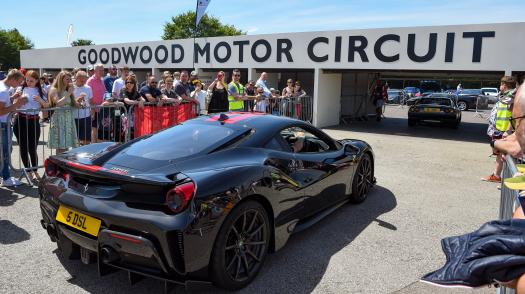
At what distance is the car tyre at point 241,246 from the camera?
293 centimetres

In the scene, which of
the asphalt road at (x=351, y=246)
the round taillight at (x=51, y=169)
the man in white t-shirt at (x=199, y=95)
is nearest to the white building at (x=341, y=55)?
the man in white t-shirt at (x=199, y=95)

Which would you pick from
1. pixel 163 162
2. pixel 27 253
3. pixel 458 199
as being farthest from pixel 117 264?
pixel 458 199

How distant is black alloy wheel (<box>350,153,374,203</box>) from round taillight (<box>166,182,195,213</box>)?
2.89 metres

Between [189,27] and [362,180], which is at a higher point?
[189,27]

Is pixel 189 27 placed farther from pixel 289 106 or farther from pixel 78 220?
pixel 78 220

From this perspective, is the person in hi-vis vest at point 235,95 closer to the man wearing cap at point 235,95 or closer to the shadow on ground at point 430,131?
the man wearing cap at point 235,95

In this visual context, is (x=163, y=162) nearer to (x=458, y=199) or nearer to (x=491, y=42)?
(x=458, y=199)

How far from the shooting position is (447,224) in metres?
4.86

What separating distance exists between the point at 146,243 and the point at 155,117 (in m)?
5.64

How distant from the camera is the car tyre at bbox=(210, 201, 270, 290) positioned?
2.93m

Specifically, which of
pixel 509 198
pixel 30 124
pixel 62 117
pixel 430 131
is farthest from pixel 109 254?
pixel 430 131

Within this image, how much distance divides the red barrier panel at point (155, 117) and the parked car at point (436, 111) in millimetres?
10213

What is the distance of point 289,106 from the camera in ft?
41.7

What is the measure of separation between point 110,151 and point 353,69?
38.6 ft
